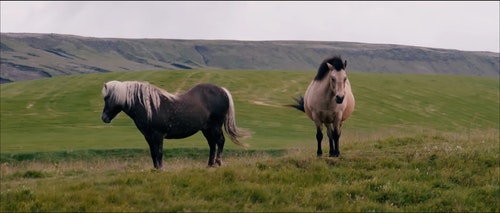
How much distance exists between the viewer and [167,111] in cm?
1429

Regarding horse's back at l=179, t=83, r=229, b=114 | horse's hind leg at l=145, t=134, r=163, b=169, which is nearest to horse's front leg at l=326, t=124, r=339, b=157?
horse's back at l=179, t=83, r=229, b=114

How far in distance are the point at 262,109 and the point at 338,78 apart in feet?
124

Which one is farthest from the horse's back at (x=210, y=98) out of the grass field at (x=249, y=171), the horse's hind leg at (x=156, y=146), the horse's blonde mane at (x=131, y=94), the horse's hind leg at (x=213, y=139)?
the grass field at (x=249, y=171)

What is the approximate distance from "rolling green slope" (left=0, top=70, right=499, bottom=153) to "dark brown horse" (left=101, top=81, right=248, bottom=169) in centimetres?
790

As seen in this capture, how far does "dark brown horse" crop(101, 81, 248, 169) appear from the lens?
46.1ft

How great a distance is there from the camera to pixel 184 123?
1445cm

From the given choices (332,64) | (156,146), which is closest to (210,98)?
(156,146)

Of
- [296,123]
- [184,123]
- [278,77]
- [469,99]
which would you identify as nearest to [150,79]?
[278,77]

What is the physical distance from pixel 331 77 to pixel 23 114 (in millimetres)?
39945

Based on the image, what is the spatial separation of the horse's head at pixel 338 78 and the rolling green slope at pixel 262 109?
7.63 m

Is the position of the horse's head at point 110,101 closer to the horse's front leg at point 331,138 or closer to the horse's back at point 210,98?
the horse's back at point 210,98

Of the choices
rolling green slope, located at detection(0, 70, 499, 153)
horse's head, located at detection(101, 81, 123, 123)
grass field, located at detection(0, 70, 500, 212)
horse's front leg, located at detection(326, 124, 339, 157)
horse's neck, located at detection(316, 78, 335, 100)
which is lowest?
rolling green slope, located at detection(0, 70, 499, 153)

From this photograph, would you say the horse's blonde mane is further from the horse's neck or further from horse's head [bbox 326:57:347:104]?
horse's head [bbox 326:57:347:104]

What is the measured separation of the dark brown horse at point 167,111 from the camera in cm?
1406
